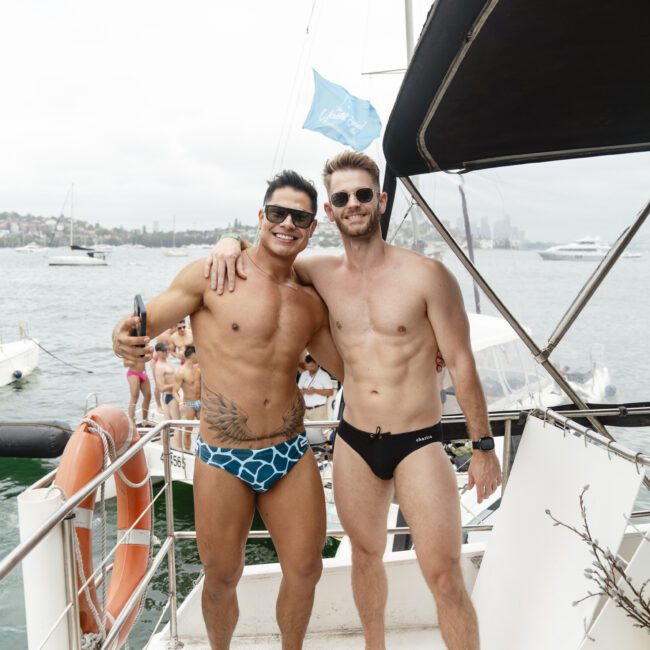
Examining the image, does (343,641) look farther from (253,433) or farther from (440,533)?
(253,433)

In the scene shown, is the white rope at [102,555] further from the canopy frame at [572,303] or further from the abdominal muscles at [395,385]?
the canopy frame at [572,303]

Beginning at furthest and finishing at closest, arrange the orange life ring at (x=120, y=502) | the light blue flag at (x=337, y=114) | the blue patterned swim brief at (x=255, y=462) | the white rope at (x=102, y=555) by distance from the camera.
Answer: the light blue flag at (x=337, y=114) < the blue patterned swim brief at (x=255, y=462) < the orange life ring at (x=120, y=502) < the white rope at (x=102, y=555)

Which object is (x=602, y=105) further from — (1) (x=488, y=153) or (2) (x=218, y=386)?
(2) (x=218, y=386)

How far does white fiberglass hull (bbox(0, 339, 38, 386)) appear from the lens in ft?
72.0

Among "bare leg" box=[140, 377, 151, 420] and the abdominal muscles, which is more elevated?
the abdominal muscles

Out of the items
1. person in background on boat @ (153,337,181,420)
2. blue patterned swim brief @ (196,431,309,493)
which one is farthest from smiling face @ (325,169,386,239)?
person in background on boat @ (153,337,181,420)

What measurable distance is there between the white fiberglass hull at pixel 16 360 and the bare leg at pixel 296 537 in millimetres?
22275

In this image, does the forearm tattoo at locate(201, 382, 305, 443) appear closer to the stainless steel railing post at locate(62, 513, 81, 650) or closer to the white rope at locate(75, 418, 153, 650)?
the white rope at locate(75, 418, 153, 650)

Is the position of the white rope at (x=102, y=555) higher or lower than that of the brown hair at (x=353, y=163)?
lower

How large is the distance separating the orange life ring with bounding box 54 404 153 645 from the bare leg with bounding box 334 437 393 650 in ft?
3.29

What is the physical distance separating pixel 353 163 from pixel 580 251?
5.12ft

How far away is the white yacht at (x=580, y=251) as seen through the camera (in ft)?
10.6

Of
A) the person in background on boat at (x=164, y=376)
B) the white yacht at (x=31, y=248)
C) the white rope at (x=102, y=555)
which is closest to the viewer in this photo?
the white rope at (x=102, y=555)

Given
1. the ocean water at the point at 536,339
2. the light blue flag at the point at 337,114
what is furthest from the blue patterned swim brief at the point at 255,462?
the light blue flag at the point at 337,114
